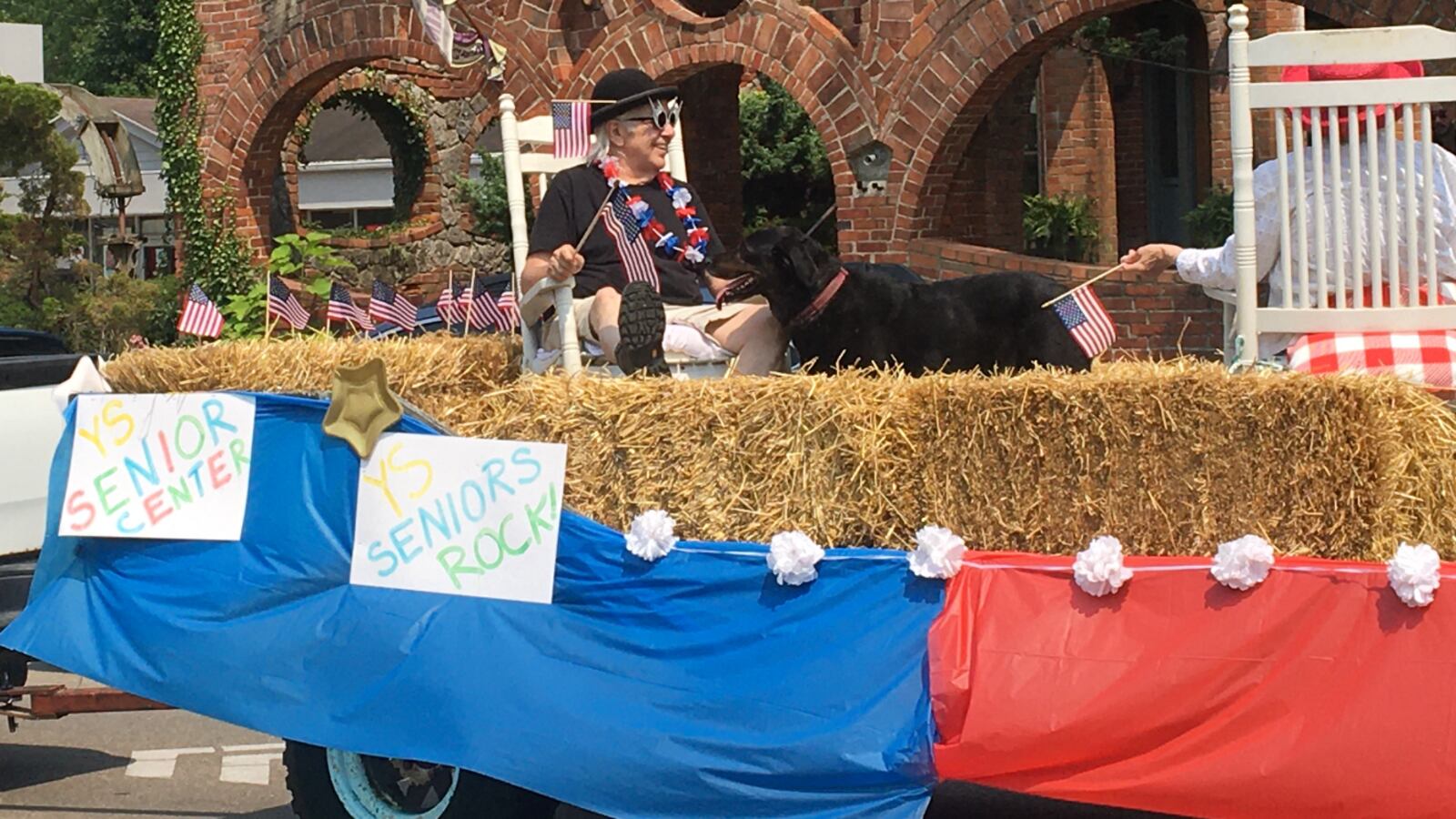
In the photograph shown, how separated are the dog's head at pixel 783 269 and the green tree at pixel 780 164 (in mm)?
14604

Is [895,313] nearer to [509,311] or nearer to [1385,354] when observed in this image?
[1385,354]

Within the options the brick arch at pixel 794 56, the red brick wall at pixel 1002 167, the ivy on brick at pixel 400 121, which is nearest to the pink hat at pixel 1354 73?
the brick arch at pixel 794 56

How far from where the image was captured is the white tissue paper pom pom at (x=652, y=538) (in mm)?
4574

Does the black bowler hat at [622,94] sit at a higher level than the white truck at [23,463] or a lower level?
higher

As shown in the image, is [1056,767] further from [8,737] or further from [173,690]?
[8,737]

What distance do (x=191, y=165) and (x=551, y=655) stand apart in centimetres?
1273

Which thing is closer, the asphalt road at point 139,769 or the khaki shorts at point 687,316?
the khaki shorts at point 687,316

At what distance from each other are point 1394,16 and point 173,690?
8.02 meters

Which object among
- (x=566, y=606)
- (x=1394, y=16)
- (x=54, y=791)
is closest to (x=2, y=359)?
(x=54, y=791)

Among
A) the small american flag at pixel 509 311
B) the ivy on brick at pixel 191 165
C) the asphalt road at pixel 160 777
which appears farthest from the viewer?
the ivy on brick at pixel 191 165

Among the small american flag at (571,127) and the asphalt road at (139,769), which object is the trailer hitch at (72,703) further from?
the small american flag at (571,127)

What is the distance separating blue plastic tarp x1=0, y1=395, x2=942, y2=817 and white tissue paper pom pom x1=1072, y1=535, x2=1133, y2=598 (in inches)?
13.2

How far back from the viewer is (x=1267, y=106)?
4.52 meters

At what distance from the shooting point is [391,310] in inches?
396
